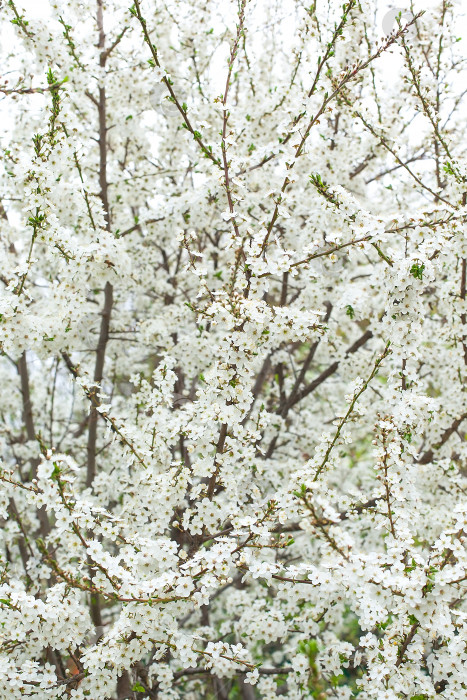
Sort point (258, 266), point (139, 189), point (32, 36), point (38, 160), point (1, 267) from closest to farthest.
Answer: point (258, 266) < point (38, 160) < point (1, 267) < point (32, 36) < point (139, 189)

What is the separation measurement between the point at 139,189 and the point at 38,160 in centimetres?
205

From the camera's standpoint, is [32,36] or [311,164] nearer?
[32,36]

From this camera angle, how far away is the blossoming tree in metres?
3.01

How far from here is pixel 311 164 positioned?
5.77 m

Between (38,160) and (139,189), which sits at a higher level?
(139,189)

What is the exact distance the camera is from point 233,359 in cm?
321

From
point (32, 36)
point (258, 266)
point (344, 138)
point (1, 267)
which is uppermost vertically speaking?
point (32, 36)

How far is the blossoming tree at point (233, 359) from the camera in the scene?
3.01 meters

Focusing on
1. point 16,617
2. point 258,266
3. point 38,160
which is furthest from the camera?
point 38,160

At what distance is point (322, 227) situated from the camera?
478 cm

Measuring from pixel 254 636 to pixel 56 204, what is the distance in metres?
3.37

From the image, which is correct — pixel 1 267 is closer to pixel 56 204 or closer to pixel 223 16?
pixel 56 204

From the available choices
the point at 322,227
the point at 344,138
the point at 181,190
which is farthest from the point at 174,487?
the point at 344,138

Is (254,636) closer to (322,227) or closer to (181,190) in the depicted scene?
(322,227)
